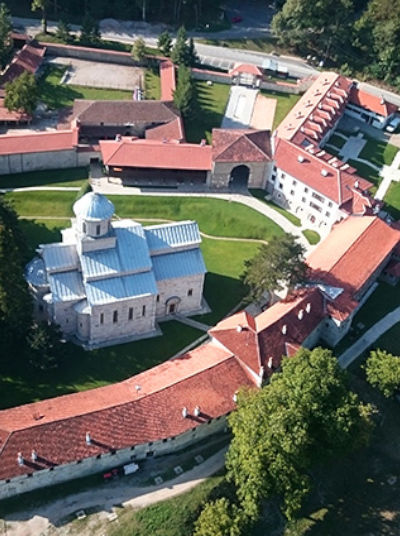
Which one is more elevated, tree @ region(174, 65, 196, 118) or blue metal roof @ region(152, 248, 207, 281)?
tree @ region(174, 65, 196, 118)

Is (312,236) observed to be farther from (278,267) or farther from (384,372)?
(384,372)

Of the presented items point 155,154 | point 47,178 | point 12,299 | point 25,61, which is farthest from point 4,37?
point 12,299

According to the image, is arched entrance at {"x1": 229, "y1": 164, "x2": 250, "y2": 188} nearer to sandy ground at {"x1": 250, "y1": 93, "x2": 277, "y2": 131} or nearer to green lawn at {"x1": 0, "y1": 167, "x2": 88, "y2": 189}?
sandy ground at {"x1": 250, "y1": 93, "x2": 277, "y2": 131}

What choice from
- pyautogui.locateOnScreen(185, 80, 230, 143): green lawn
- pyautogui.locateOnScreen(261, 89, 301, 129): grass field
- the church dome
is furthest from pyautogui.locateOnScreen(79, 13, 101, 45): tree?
the church dome

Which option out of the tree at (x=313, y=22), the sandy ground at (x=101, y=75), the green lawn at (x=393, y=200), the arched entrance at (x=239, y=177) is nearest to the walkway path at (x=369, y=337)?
the green lawn at (x=393, y=200)

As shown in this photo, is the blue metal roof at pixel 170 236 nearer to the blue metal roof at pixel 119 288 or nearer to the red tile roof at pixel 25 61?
the blue metal roof at pixel 119 288

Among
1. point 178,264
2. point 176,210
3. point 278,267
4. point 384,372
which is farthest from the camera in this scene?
point 176,210

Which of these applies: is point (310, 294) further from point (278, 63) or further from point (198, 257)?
point (278, 63)
